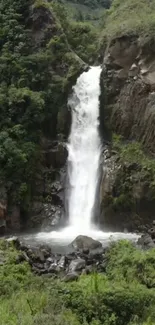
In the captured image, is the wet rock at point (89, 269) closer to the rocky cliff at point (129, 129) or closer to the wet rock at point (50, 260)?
the wet rock at point (50, 260)

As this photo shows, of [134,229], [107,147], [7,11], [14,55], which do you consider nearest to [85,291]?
[134,229]

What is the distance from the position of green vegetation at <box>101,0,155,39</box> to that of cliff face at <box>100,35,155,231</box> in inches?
24.5

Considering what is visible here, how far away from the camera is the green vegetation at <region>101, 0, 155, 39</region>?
33562 millimetres

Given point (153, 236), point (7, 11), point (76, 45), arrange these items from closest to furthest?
point (153, 236)
point (7, 11)
point (76, 45)

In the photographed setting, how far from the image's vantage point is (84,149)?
32.3 meters

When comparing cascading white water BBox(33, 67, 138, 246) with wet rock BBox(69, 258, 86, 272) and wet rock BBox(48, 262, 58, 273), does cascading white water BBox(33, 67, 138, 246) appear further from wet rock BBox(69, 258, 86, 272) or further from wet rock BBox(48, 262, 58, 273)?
wet rock BBox(69, 258, 86, 272)

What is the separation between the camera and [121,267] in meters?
17.1

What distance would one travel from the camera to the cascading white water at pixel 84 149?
2970cm

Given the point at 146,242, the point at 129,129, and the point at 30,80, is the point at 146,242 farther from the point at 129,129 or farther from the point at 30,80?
the point at 30,80

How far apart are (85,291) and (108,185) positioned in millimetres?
15661

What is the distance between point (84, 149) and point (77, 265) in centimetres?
1376

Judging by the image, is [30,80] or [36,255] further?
[30,80]

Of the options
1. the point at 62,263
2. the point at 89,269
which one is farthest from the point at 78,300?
the point at 62,263

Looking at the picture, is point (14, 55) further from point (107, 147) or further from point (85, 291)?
point (85, 291)
